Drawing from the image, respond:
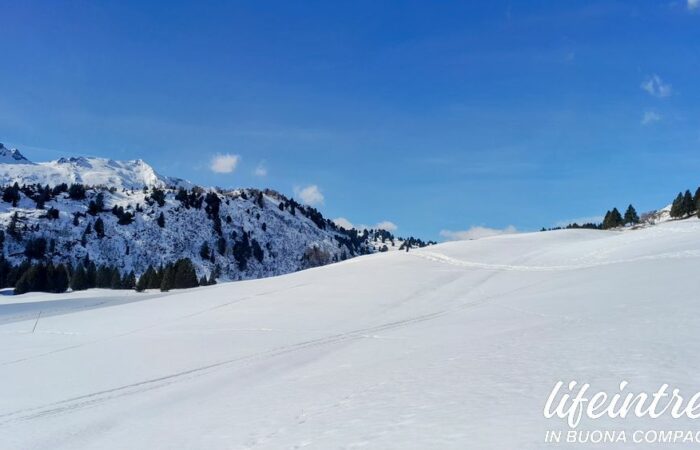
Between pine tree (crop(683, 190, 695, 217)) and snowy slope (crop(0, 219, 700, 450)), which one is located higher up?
pine tree (crop(683, 190, 695, 217))

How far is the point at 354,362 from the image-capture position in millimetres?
14664

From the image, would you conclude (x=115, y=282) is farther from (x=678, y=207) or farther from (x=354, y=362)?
(x=678, y=207)

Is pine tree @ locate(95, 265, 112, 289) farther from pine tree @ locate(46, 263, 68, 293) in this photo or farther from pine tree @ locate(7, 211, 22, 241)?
pine tree @ locate(7, 211, 22, 241)

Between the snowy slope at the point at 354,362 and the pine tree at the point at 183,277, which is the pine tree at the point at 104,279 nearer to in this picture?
the pine tree at the point at 183,277

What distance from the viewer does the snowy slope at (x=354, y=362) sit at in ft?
28.6

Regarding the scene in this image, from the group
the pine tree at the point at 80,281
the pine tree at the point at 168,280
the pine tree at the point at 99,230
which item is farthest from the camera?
the pine tree at the point at 99,230

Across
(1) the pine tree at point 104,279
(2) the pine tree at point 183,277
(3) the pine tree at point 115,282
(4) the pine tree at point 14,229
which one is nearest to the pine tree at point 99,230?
(4) the pine tree at point 14,229

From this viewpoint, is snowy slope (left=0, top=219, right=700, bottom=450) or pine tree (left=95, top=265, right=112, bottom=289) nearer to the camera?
snowy slope (left=0, top=219, right=700, bottom=450)

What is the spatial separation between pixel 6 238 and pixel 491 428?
704 ft

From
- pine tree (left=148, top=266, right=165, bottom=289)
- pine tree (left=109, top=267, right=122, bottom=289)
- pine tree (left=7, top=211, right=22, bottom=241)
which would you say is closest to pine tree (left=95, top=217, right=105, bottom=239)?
pine tree (left=7, top=211, right=22, bottom=241)

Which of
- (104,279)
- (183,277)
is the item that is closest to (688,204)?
(183,277)

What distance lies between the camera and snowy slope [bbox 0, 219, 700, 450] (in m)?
8.71

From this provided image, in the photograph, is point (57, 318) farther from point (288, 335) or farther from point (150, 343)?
point (288, 335)

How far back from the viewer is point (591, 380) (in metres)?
9.10
